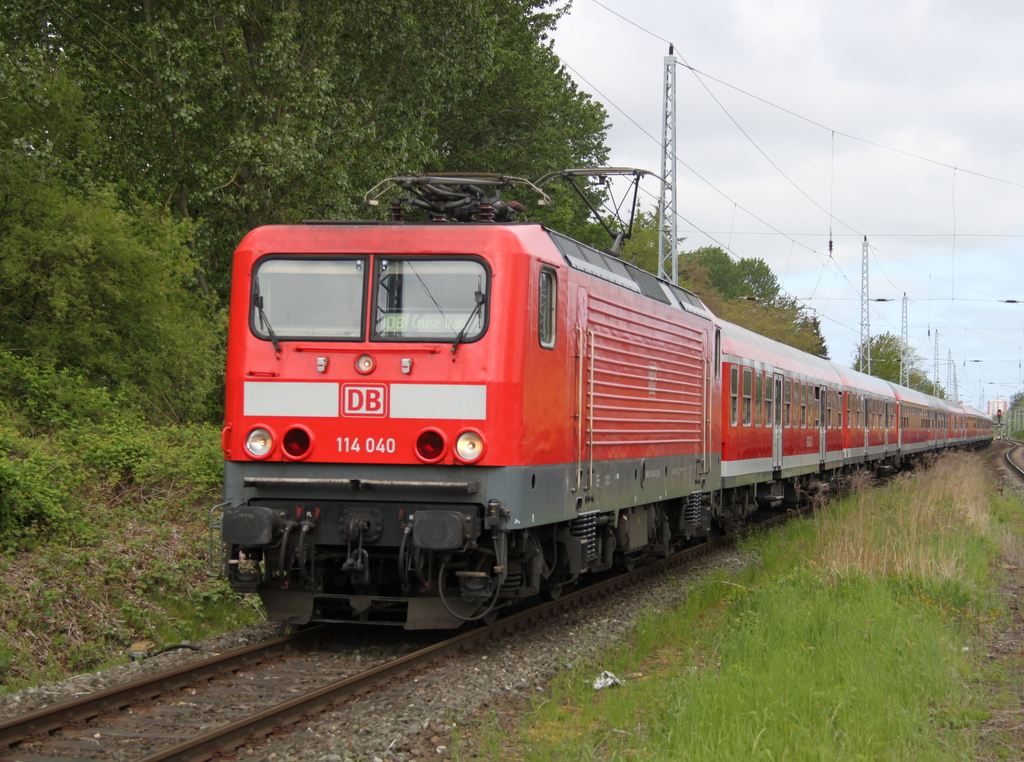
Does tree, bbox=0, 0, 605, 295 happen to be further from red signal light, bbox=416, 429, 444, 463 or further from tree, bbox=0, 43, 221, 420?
red signal light, bbox=416, 429, 444, 463

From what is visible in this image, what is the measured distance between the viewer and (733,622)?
8789mm

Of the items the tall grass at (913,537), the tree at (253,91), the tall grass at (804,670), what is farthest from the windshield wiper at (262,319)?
the tree at (253,91)

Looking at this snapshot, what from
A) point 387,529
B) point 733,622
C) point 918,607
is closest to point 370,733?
point 387,529

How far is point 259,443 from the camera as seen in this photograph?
7.78 m

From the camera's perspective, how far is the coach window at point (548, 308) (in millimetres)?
8102

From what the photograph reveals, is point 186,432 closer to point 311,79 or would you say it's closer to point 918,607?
point 311,79

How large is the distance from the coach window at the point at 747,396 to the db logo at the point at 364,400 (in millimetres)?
9280

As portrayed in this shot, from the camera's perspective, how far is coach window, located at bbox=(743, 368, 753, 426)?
16.0 m

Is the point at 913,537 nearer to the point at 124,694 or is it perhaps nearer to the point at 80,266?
the point at 124,694

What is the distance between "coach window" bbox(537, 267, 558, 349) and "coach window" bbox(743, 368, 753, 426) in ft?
27.1

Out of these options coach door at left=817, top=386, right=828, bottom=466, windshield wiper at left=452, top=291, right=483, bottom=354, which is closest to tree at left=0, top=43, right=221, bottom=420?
windshield wiper at left=452, top=291, right=483, bottom=354

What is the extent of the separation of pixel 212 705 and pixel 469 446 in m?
2.37

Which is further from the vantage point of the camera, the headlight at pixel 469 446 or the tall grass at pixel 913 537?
the tall grass at pixel 913 537

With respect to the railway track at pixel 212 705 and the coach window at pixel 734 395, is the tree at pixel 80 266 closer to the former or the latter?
the coach window at pixel 734 395
